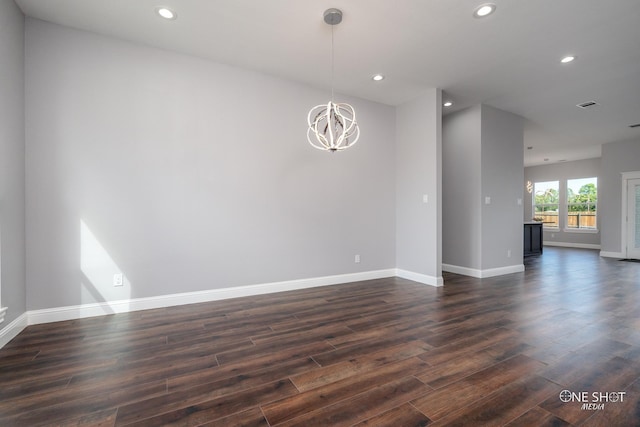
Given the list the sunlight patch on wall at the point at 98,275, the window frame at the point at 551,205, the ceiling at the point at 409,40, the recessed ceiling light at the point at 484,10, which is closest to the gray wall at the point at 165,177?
the sunlight patch on wall at the point at 98,275

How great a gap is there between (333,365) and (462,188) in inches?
162

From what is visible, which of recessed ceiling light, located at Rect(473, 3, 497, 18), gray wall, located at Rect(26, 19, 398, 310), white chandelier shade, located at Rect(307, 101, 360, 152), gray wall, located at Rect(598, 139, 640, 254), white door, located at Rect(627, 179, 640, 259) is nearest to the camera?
recessed ceiling light, located at Rect(473, 3, 497, 18)

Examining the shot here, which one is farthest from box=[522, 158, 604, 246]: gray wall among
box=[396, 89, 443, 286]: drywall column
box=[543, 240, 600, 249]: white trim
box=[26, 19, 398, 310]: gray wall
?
box=[26, 19, 398, 310]: gray wall

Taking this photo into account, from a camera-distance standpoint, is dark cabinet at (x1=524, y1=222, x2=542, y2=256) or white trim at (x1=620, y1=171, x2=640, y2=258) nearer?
white trim at (x1=620, y1=171, x2=640, y2=258)

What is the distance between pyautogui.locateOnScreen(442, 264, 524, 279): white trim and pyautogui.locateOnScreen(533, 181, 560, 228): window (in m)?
6.16

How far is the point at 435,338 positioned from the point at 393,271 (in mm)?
2427

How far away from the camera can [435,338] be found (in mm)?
2463

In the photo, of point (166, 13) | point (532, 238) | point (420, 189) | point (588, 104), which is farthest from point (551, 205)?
point (166, 13)

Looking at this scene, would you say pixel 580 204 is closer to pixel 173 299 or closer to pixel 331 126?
pixel 331 126

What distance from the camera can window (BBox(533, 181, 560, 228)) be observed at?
9.86 m

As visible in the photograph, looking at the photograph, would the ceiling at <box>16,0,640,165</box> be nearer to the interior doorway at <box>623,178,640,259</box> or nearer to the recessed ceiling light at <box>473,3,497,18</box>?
the recessed ceiling light at <box>473,3,497,18</box>

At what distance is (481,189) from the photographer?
4.79 m

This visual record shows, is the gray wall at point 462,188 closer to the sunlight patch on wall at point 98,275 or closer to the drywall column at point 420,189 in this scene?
the drywall column at point 420,189

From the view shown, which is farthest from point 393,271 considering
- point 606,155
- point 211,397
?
point 606,155
